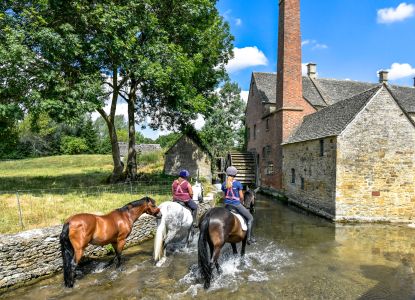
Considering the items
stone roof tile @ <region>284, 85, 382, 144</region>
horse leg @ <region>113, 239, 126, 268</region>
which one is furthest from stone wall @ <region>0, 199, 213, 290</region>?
stone roof tile @ <region>284, 85, 382, 144</region>

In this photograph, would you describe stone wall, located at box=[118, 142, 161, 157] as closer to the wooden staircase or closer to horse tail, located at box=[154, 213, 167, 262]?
the wooden staircase

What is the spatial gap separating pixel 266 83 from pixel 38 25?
68.7ft

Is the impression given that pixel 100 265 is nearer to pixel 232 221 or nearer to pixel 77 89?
pixel 232 221

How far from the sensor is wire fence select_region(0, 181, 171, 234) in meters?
8.66

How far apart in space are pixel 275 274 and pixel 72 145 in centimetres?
5573

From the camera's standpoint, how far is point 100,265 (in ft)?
24.5

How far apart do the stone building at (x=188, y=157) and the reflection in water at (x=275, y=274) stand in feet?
43.6

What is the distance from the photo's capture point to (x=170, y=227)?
8117 mm

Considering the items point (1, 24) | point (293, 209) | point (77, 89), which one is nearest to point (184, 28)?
point (77, 89)

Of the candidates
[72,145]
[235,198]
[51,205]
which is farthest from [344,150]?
[72,145]

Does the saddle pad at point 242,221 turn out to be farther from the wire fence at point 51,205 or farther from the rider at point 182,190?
the wire fence at point 51,205

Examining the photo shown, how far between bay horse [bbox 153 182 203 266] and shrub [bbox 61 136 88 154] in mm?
52576

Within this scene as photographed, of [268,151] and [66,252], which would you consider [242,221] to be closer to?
[66,252]

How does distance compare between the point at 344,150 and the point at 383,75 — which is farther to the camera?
the point at 383,75
